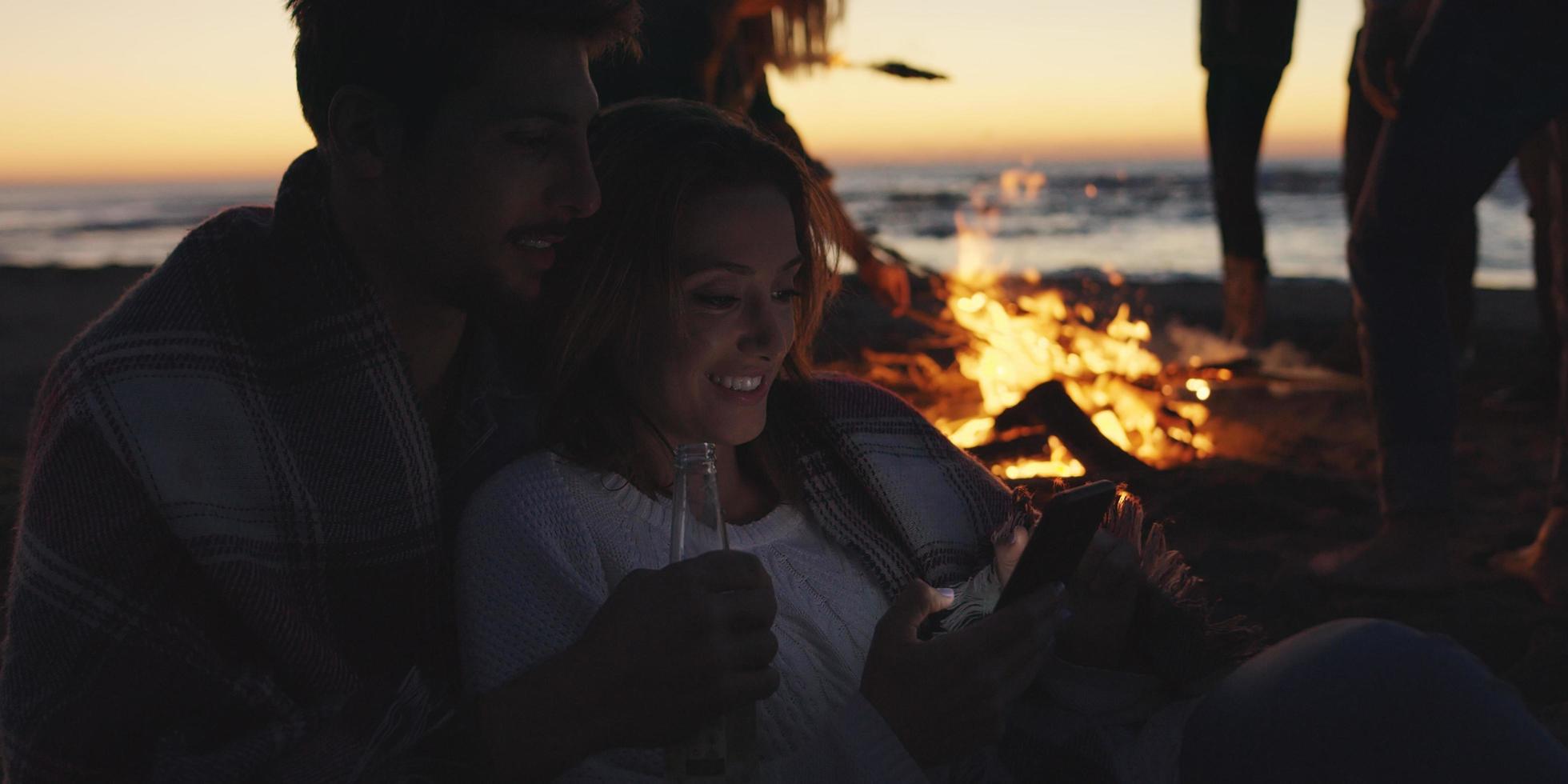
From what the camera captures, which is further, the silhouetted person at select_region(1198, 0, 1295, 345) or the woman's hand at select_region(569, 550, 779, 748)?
the silhouetted person at select_region(1198, 0, 1295, 345)

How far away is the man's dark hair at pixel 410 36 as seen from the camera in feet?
7.38

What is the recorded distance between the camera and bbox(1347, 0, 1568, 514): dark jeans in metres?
3.21

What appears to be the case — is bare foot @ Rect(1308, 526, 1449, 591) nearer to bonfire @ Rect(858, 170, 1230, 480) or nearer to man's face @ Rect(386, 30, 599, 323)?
bonfire @ Rect(858, 170, 1230, 480)

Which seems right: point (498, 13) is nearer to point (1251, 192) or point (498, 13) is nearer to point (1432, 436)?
point (1432, 436)

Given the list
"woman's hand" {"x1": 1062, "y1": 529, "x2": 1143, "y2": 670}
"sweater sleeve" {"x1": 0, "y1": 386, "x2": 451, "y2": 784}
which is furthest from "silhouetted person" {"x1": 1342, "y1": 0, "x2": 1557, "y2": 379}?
"sweater sleeve" {"x1": 0, "y1": 386, "x2": 451, "y2": 784}

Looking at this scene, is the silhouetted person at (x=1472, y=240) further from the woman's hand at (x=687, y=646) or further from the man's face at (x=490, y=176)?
the woman's hand at (x=687, y=646)

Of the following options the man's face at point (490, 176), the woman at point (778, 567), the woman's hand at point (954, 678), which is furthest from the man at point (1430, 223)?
the man's face at point (490, 176)

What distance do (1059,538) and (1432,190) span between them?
222 cm

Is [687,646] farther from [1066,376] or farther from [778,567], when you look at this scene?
[1066,376]

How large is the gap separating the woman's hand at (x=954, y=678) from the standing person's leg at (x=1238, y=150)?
435 centimetres

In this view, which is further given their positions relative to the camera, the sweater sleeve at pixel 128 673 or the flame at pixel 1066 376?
the flame at pixel 1066 376

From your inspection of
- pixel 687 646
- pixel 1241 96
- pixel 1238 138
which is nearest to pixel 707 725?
pixel 687 646

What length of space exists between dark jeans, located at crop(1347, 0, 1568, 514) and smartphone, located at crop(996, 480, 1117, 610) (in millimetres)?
2077

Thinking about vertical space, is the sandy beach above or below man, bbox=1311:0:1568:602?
below
